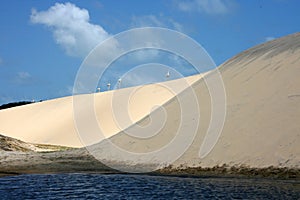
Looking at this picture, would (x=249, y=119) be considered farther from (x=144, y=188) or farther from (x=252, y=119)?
(x=144, y=188)

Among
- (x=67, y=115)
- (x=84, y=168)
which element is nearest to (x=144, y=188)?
(x=84, y=168)

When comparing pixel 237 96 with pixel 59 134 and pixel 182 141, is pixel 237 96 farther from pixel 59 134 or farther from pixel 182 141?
pixel 59 134

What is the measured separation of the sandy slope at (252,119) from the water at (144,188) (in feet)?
7.51

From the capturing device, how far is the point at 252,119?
18.1m

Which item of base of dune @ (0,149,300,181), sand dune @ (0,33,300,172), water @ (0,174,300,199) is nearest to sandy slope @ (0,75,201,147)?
base of dune @ (0,149,300,181)

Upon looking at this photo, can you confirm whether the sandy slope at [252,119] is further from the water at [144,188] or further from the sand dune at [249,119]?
the water at [144,188]

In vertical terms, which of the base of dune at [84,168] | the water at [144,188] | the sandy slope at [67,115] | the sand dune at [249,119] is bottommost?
the water at [144,188]

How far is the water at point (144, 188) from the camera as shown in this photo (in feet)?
36.1

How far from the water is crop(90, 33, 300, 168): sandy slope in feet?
7.51

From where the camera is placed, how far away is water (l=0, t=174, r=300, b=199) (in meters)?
11.0

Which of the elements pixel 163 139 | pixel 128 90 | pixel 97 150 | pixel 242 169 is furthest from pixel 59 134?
pixel 242 169

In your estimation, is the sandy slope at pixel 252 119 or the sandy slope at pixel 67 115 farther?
the sandy slope at pixel 67 115

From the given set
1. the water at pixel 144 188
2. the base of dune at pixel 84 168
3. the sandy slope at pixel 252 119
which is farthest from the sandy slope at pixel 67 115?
the water at pixel 144 188

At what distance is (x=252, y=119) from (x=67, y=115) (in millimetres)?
36081
